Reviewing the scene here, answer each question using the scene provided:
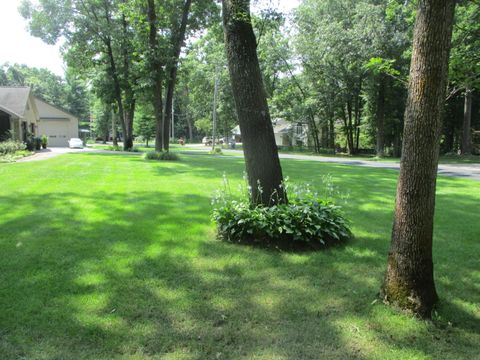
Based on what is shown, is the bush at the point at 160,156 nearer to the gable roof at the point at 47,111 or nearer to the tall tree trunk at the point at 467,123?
the tall tree trunk at the point at 467,123

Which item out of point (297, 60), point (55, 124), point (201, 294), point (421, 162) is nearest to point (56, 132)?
point (55, 124)

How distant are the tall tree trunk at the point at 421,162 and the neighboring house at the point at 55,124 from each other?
47.9m

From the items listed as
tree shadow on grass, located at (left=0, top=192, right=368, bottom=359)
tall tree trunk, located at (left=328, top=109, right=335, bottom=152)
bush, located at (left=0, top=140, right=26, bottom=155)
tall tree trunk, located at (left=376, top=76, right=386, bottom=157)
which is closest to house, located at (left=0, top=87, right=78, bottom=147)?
bush, located at (left=0, top=140, right=26, bottom=155)

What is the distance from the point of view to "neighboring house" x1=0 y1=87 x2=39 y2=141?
26594 millimetres

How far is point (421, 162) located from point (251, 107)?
8.68ft

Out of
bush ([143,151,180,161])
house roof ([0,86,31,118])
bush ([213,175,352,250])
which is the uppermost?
house roof ([0,86,31,118])

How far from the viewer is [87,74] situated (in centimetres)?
3078

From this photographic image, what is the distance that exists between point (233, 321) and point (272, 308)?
0.42m

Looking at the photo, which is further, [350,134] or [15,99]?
[350,134]

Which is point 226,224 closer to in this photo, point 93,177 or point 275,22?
point 275,22

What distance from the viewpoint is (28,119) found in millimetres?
31797

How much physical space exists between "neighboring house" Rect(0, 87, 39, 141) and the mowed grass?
23.9 meters

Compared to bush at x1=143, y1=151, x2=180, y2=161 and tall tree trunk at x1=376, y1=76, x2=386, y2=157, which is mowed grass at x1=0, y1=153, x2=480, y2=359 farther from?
tall tree trunk at x1=376, y1=76, x2=386, y2=157

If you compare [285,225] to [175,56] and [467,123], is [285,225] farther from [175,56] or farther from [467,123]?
[467,123]
